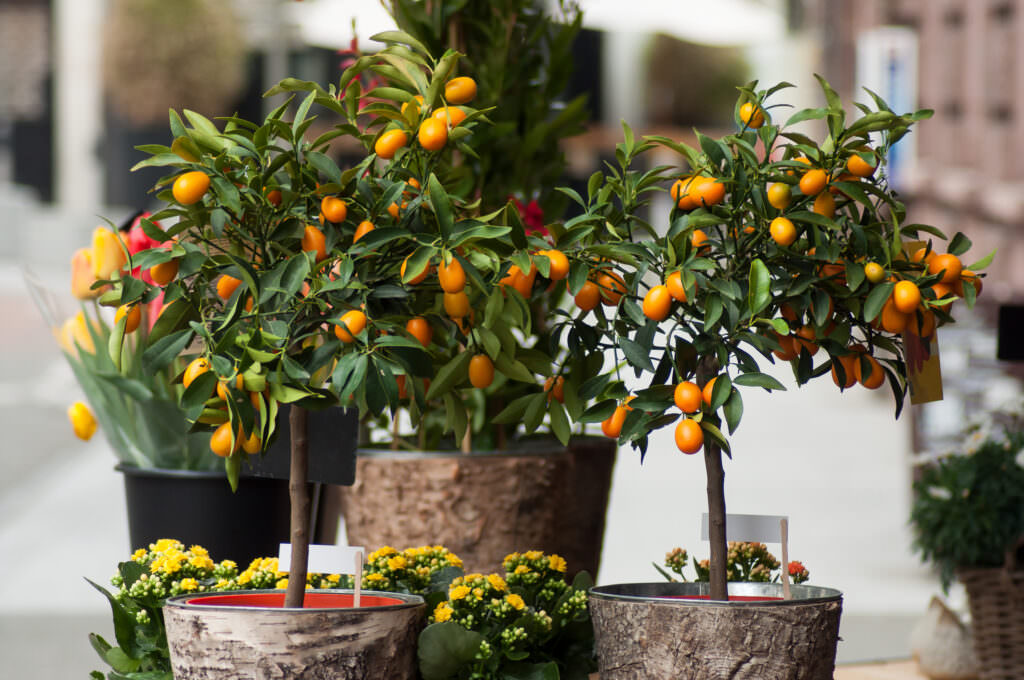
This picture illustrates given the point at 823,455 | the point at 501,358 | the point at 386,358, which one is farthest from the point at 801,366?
the point at 823,455

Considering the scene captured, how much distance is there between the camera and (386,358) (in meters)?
1.07

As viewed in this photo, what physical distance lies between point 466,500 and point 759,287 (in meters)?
0.76

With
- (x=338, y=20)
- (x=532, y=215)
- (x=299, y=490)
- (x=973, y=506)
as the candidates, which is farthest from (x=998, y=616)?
(x=338, y=20)

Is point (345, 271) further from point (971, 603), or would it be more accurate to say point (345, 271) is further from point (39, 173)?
point (39, 173)

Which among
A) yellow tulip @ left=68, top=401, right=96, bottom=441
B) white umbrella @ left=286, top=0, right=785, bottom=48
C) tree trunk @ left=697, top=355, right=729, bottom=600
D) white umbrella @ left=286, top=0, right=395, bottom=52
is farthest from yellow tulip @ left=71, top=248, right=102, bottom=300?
white umbrella @ left=286, top=0, right=785, bottom=48

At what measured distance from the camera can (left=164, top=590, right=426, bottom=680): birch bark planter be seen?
1090mm

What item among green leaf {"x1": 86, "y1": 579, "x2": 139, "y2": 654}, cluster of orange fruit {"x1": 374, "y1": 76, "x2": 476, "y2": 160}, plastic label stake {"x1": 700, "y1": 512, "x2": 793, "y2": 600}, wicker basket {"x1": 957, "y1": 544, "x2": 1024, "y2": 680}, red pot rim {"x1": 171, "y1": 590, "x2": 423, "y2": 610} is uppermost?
cluster of orange fruit {"x1": 374, "y1": 76, "x2": 476, "y2": 160}

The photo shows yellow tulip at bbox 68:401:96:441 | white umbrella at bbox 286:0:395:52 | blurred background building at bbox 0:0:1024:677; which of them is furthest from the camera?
white umbrella at bbox 286:0:395:52

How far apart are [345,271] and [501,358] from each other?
0.20 metres

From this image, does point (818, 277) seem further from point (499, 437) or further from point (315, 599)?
point (499, 437)

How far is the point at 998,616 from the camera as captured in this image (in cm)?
205

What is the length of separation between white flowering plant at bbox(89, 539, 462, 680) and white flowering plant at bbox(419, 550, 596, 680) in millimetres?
63

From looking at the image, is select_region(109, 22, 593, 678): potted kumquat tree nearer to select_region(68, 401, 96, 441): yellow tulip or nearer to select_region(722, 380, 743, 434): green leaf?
select_region(722, 380, 743, 434): green leaf

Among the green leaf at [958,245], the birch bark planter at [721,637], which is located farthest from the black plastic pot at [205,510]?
the green leaf at [958,245]
